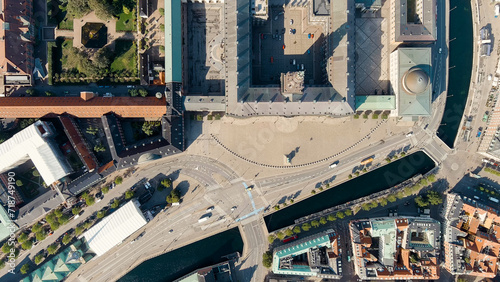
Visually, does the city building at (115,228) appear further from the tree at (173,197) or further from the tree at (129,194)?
the tree at (173,197)

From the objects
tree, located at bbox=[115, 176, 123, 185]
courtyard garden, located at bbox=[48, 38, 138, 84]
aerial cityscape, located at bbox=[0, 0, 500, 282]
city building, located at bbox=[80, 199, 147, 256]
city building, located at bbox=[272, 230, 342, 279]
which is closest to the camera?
city building, located at bbox=[80, 199, 147, 256]

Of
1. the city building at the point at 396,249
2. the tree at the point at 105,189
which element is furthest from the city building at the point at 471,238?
the tree at the point at 105,189

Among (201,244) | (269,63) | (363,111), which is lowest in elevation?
(201,244)

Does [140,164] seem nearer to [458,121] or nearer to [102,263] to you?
[102,263]

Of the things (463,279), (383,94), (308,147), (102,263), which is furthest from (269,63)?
(463,279)

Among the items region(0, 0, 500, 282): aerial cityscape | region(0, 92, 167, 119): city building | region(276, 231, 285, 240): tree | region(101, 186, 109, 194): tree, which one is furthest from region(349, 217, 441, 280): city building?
region(101, 186, 109, 194): tree

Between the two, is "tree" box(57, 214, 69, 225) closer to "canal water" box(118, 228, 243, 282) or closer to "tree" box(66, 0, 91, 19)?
"canal water" box(118, 228, 243, 282)

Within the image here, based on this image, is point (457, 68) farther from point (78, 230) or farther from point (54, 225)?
point (54, 225)
